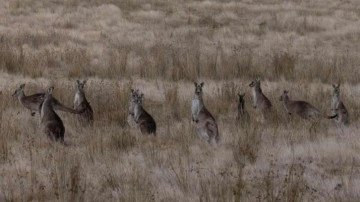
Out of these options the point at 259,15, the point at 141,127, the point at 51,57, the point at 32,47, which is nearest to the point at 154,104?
Answer: the point at 141,127

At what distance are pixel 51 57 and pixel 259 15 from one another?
1307cm

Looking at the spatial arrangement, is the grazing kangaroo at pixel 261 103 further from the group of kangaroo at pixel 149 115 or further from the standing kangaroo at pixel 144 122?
the standing kangaroo at pixel 144 122

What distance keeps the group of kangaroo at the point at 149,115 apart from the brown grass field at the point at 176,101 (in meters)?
0.19

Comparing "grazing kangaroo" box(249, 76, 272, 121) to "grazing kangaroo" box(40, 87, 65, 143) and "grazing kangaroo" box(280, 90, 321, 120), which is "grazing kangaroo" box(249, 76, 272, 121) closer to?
"grazing kangaroo" box(280, 90, 321, 120)

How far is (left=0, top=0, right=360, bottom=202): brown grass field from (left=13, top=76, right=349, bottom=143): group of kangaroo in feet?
0.62

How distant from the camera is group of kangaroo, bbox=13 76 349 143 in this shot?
9078 millimetres

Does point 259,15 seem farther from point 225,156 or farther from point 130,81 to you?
point 225,156

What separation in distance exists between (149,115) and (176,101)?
232cm

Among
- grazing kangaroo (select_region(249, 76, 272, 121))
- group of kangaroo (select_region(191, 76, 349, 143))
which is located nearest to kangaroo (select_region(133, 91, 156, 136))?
group of kangaroo (select_region(191, 76, 349, 143))

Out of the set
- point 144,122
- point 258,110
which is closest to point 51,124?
point 144,122

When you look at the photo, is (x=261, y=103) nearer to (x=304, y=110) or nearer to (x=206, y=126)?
(x=304, y=110)

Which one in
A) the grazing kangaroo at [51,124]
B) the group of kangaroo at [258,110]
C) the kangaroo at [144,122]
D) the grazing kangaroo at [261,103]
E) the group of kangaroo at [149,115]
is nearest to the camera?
the grazing kangaroo at [51,124]

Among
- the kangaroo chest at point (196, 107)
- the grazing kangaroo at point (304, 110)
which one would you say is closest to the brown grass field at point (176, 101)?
the grazing kangaroo at point (304, 110)

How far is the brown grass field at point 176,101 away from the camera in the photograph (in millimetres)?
7230
